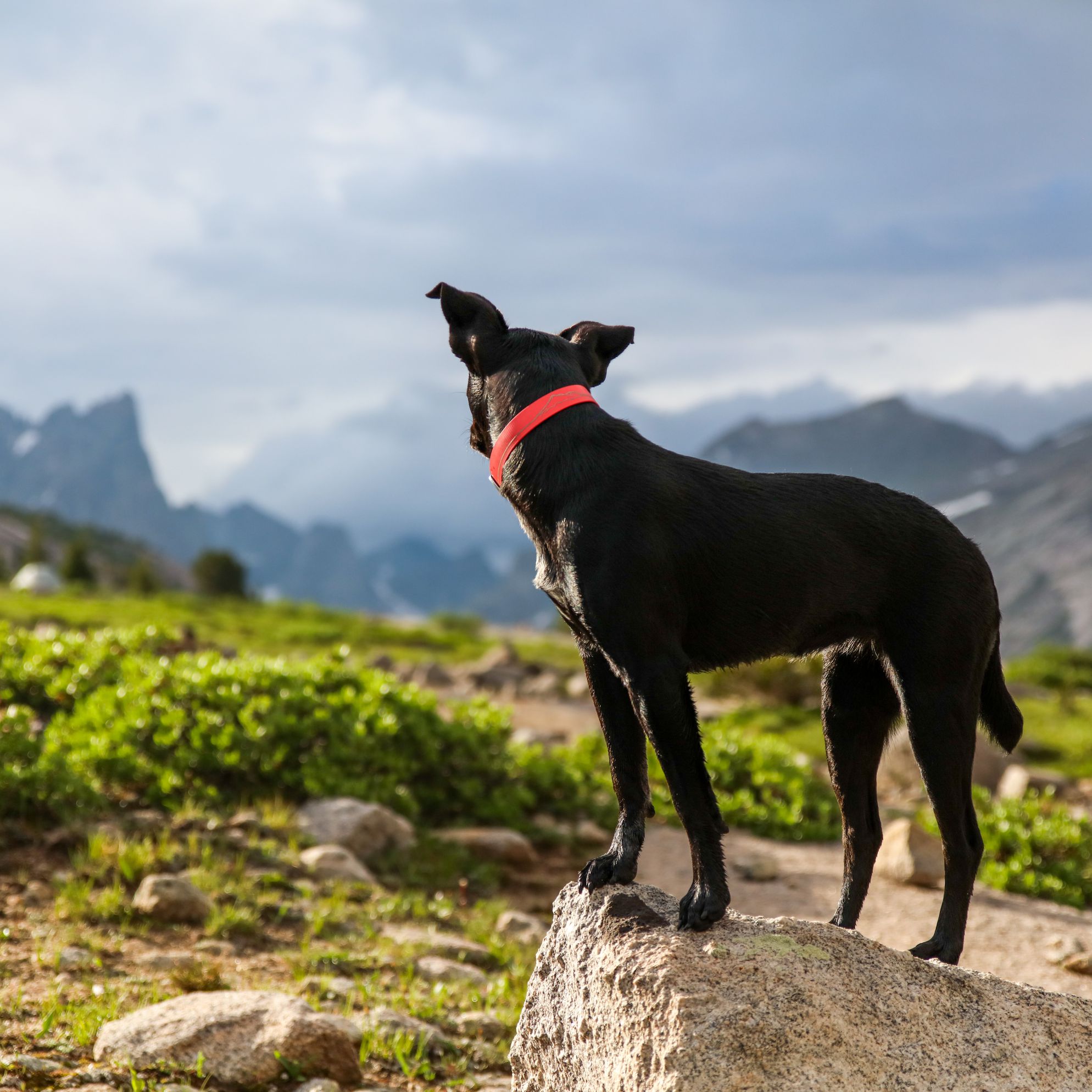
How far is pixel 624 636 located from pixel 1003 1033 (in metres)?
1.80

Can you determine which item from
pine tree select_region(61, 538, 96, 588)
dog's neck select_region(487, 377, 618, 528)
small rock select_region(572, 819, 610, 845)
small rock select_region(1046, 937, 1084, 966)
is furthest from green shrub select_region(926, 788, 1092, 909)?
pine tree select_region(61, 538, 96, 588)

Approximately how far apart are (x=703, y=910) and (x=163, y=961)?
11.8ft

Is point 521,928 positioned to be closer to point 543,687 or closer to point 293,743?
point 293,743

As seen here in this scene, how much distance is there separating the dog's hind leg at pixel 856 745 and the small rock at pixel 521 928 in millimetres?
3269

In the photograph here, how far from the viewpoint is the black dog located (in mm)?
3363

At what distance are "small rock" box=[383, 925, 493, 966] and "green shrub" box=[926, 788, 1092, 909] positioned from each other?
4019mm

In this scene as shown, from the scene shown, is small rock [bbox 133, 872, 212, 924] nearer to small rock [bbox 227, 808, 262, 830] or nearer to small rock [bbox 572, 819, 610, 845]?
small rock [bbox 227, 808, 262, 830]

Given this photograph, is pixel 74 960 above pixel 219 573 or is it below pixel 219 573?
below

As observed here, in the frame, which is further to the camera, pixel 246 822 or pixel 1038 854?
pixel 1038 854

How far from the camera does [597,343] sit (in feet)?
12.4

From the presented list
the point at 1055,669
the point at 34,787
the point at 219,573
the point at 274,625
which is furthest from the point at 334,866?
the point at 219,573

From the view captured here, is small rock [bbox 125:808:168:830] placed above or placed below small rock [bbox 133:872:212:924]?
above

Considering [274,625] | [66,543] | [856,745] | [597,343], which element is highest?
[66,543]

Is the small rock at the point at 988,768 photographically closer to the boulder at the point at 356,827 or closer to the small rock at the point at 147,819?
the boulder at the point at 356,827
